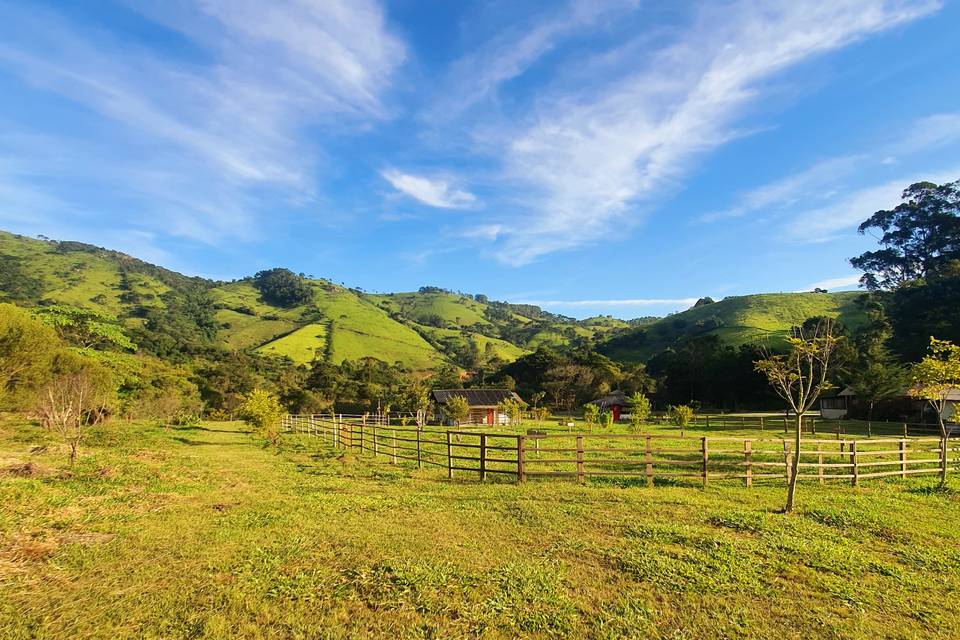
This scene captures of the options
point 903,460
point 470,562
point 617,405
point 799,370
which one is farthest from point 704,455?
point 617,405

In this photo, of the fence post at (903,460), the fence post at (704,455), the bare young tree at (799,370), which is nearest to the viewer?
the bare young tree at (799,370)

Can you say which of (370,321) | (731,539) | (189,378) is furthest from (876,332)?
(370,321)

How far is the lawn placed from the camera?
16.3ft

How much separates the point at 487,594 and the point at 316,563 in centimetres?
266

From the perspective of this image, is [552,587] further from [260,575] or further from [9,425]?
[9,425]

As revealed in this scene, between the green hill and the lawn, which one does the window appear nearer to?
the green hill

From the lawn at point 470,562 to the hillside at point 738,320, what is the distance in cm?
9064

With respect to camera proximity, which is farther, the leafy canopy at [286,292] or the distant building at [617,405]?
the leafy canopy at [286,292]

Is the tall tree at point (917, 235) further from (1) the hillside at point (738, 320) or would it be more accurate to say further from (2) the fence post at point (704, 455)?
(2) the fence post at point (704, 455)

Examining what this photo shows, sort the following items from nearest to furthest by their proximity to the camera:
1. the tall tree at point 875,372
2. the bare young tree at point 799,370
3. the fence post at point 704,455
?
the bare young tree at point 799,370
the fence post at point 704,455
the tall tree at point 875,372

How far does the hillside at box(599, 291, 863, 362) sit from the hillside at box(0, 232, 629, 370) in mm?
30342

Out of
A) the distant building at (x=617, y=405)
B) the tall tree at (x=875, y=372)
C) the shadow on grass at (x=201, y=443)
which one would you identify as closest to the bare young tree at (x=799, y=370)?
the shadow on grass at (x=201, y=443)

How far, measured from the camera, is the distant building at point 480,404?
56.5m

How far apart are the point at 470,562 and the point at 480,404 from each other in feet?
171
